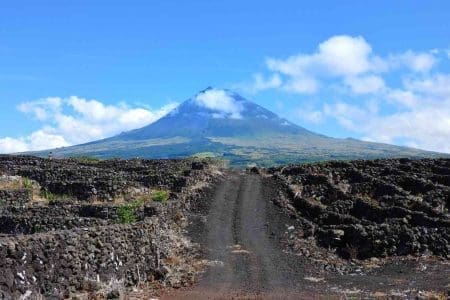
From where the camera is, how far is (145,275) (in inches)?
895

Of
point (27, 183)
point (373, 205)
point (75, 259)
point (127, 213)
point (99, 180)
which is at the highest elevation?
point (99, 180)

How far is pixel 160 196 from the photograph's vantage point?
37.8m

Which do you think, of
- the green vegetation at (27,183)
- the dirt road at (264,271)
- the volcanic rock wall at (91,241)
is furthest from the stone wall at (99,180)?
the dirt road at (264,271)

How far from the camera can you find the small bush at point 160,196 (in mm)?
36713

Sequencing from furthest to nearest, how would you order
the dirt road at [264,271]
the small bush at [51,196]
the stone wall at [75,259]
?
1. the small bush at [51,196]
2. the dirt road at [264,271]
3. the stone wall at [75,259]

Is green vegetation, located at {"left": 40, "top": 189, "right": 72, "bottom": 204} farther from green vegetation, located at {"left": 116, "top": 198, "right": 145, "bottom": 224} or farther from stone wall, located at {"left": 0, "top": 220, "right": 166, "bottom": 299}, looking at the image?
stone wall, located at {"left": 0, "top": 220, "right": 166, "bottom": 299}

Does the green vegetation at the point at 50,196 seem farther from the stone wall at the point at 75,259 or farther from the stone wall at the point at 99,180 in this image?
the stone wall at the point at 75,259

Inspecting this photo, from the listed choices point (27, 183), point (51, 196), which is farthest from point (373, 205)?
point (27, 183)

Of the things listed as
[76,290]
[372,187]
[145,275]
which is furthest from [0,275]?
[372,187]

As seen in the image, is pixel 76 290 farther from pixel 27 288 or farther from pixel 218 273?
pixel 218 273

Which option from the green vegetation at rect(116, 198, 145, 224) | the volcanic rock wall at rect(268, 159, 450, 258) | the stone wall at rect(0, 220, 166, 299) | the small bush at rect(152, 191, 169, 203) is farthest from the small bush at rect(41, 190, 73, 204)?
the stone wall at rect(0, 220, 166, 299)

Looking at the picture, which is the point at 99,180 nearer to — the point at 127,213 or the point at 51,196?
the point at 51,196

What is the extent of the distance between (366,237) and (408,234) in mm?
1909

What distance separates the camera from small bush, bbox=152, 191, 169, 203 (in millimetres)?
36713
